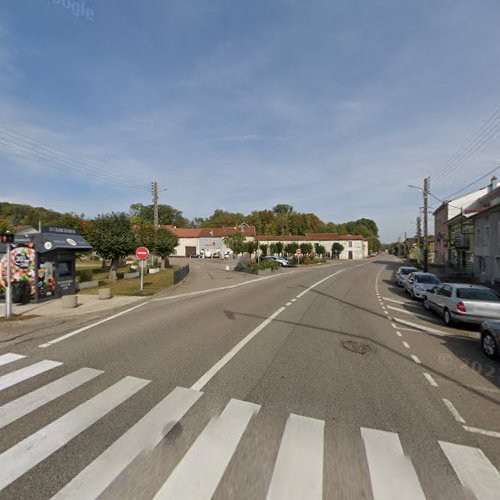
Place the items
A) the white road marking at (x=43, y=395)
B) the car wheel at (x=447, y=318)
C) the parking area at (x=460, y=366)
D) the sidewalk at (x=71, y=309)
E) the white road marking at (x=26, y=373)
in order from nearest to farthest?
the white road marking at (x=43, y=395) → the parking area at (x=460, y=366) → the white road marking at (x=26, y=373) → the car wheel at (x=447, y=318) → the sidewalk at (x=71, y=309)

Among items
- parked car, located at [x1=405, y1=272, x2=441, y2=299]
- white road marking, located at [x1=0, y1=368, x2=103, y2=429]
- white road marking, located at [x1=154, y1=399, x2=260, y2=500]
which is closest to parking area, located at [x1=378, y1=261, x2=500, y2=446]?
white road marking, located at [x1=154, y1=399, x2=260, y2=500]

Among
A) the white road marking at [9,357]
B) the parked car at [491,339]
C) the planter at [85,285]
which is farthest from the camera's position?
the planter at [85,285]

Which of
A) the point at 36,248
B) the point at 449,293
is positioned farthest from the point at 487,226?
the point at 36,248

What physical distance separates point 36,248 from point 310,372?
43.8 feet

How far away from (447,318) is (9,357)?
519 inches

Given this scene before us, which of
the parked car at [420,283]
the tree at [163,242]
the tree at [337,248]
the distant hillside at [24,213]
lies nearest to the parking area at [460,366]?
the parked car at [420,283]

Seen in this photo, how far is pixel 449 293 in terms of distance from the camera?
10.2 meters

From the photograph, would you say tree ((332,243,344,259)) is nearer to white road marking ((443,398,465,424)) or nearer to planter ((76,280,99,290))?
planter ((76,280,99,290))

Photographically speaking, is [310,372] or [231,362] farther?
[231,362]

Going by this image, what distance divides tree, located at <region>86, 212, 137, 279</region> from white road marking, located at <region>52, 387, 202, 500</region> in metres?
18.6

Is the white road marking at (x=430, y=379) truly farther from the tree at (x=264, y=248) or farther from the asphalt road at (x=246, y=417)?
the tree at (x=264, y=248)

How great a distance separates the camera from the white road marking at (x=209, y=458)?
8.62 feet

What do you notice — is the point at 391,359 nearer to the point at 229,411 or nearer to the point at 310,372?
the point at 310,372

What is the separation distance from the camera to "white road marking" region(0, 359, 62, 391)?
482 cm
